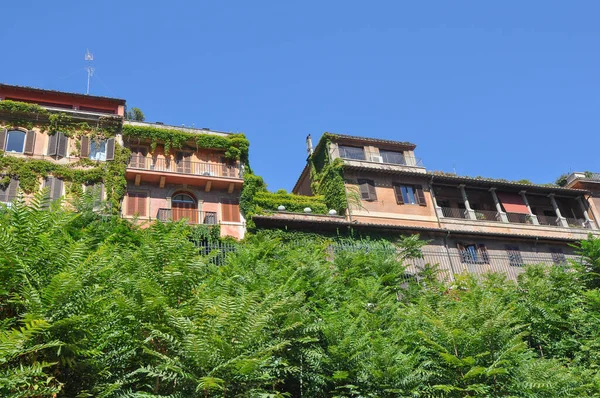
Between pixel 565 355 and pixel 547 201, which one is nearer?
pixel 565 355

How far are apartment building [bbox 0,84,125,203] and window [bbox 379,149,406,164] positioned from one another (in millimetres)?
18699

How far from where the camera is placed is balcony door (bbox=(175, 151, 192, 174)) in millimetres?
29891

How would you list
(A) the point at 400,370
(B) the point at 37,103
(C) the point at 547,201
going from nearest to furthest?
1. (A) the point at 400,370
2. (B) the point at 37,103
3. (C) the point at 547,201

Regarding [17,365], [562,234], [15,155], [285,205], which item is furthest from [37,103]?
[562,234]

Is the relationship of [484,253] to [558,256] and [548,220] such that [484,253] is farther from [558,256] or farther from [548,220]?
[548,220]

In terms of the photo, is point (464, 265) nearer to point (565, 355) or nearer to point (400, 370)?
point (565, 355)

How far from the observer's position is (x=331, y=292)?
48.0ft

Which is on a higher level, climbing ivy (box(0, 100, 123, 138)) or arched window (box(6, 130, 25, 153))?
climbing ivy (box(0, 100, 123, 138))

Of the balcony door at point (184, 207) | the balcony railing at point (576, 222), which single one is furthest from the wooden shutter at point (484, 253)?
the balcony door at point (184, 207)

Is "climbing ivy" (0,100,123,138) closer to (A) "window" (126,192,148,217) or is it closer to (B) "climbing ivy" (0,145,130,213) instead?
(B) "climbing ivy" (0,145,130,213)

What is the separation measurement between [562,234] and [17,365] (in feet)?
→ 125

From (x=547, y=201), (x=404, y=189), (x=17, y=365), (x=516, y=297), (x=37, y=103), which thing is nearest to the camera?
(x=17, y=365)

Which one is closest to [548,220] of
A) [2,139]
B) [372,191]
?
[372,191]

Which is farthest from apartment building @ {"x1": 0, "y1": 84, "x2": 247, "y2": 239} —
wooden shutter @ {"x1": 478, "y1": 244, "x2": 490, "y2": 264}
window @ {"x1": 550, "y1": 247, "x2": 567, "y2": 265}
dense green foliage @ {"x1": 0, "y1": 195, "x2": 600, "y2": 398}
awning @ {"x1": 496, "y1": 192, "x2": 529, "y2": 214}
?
window @ {"x1": 550, "y1": 247, "x2": 567, "y2": 265}
